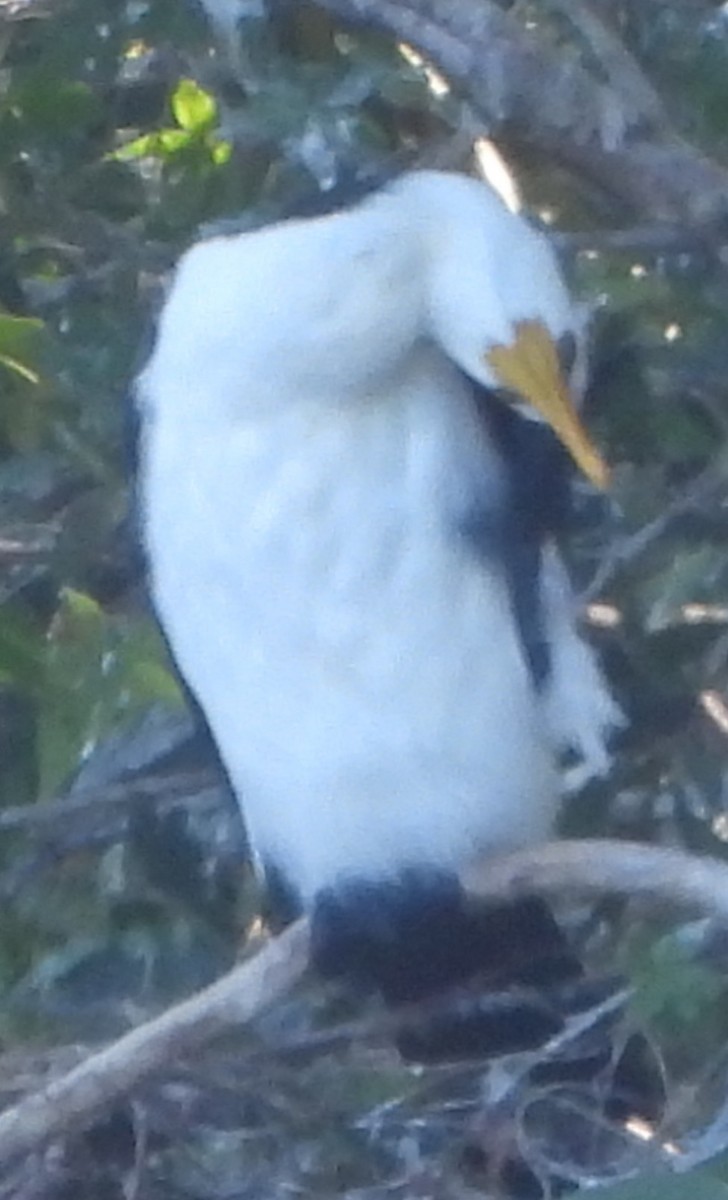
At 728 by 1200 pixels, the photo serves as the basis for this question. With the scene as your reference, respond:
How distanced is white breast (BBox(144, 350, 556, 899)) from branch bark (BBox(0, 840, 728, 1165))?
0.09m

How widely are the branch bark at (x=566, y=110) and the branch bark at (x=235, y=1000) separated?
Result: 374mm

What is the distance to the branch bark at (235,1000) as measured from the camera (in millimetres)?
1118

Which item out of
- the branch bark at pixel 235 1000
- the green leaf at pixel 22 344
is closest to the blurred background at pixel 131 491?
the green leaf at pixel 22 344

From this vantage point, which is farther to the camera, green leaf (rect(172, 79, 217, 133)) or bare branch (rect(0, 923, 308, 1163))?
green leaf (rect(172, 79, 217, 133))

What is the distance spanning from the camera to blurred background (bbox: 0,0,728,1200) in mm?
1375

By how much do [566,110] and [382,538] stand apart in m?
0.27

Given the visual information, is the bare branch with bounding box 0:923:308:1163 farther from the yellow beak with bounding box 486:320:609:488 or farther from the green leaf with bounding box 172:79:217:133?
the green leaf with bounding box 172:79:217:133

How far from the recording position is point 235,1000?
3.93 ft

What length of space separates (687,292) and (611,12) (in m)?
0.22

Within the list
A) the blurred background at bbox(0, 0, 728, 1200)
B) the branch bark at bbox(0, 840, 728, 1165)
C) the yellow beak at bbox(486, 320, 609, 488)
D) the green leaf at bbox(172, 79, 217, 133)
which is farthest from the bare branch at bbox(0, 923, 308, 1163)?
the green leaf at bbox(172, 79, 217, 133)

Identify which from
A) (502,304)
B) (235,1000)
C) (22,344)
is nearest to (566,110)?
(502,304)

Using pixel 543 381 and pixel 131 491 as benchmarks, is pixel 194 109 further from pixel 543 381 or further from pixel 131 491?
pixel 543 381

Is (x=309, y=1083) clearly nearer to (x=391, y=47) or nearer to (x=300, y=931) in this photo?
(x=300, y=931)

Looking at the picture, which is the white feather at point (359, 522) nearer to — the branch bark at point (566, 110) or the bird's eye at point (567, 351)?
the bird's eye at point (567, 351)
